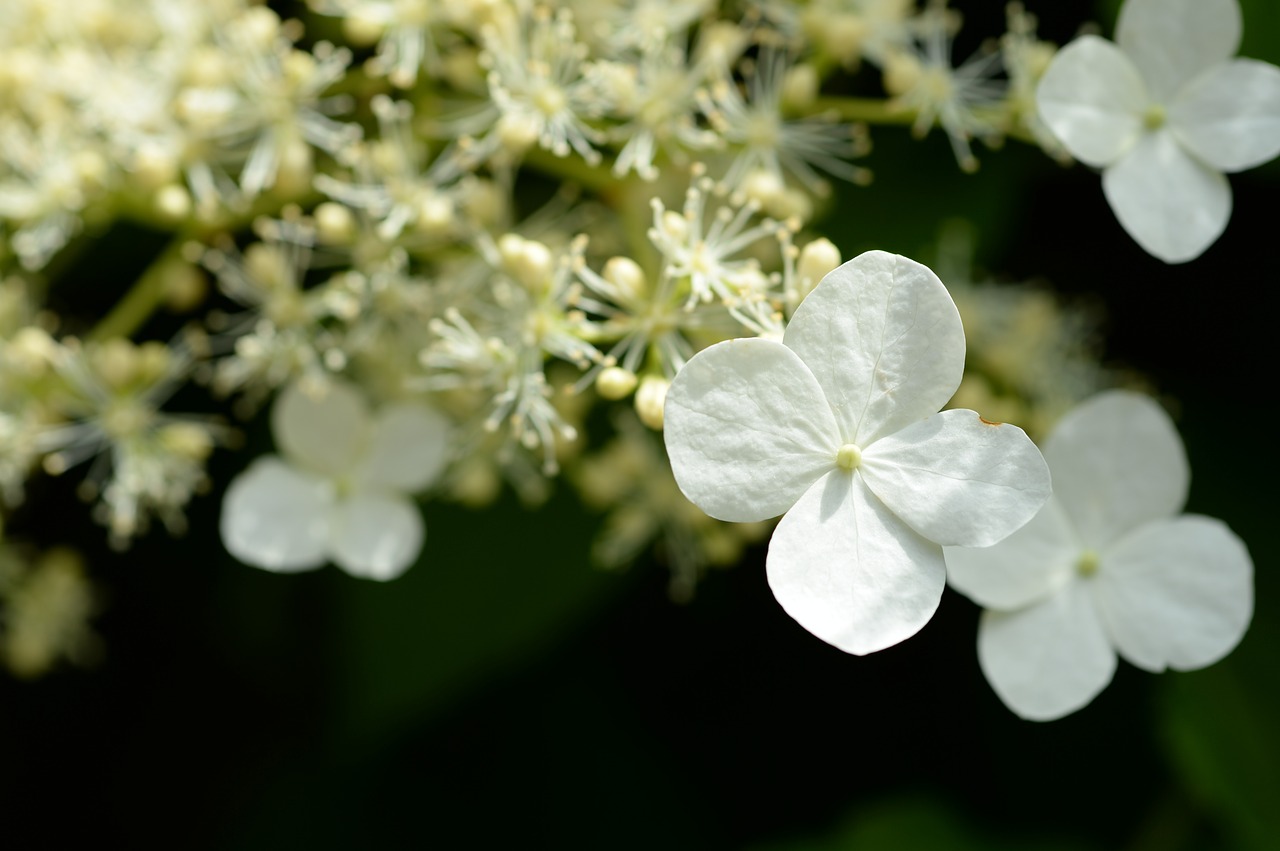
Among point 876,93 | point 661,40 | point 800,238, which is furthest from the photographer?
point 876,93

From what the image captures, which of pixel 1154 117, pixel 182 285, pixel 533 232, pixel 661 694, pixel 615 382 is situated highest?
pixel 1154 117

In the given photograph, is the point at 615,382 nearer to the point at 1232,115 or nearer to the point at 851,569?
the point at 851,569

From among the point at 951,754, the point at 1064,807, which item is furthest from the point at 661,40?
the point at 1064,807

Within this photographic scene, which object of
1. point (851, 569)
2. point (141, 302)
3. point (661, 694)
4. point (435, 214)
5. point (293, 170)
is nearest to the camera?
point (851, 569)

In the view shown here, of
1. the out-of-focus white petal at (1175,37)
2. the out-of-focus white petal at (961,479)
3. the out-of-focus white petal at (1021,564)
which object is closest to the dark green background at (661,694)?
the out-of-focus white petal at (1175,37)

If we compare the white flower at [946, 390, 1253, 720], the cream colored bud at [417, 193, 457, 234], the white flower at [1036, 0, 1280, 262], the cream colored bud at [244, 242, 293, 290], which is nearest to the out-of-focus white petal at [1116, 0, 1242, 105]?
the white flower at [1036, 0, 1280, 262]

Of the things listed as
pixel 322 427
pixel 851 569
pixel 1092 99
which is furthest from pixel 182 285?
pixel 1092 99

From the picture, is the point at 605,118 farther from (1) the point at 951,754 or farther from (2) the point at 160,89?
(1) the point at 951,754
